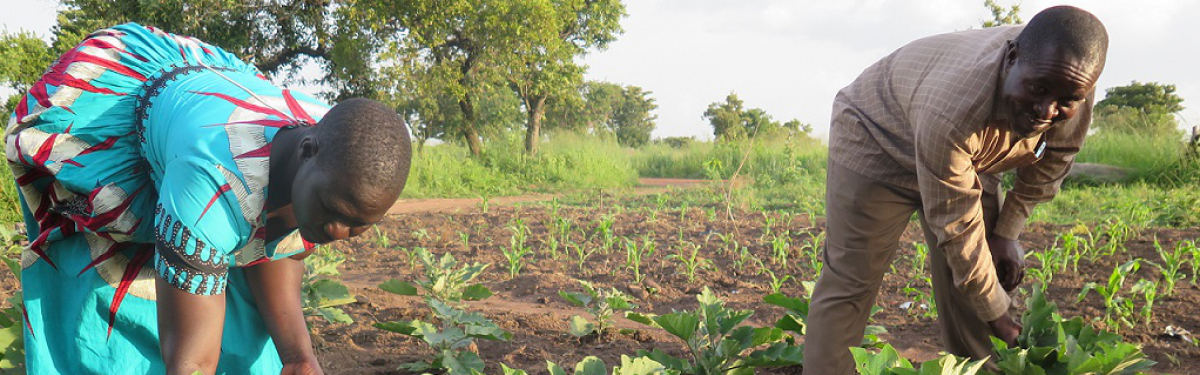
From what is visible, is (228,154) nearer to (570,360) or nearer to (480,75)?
(570,360)

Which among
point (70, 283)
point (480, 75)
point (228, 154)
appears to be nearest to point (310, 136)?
point (228, 154)

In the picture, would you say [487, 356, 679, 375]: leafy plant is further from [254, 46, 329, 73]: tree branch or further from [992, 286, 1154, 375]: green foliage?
[254, 46, 329, 73]: tree branch

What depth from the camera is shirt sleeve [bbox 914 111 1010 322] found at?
177 centimetres

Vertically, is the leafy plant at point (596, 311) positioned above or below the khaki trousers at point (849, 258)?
below

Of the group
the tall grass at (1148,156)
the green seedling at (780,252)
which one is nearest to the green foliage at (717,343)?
the green seedling at (780,252)

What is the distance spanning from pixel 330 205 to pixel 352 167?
10 cm

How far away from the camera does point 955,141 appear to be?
1757mm

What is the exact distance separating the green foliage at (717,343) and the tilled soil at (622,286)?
0.30 metres

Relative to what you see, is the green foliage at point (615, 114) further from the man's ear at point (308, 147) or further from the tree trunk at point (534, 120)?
the man's ear at point (308, 147)

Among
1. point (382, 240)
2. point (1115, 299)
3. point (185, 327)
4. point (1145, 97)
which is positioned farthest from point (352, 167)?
point (1145, 97)

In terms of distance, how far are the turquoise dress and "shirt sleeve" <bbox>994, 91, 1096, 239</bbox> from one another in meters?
1.82

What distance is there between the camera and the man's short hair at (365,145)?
1387mm

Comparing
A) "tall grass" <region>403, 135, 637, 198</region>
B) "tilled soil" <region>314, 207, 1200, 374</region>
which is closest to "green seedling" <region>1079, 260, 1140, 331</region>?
"tilled soil" <region>314, 207, 1200, 374</region>

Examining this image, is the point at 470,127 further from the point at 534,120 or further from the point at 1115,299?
the point at 1115,299
